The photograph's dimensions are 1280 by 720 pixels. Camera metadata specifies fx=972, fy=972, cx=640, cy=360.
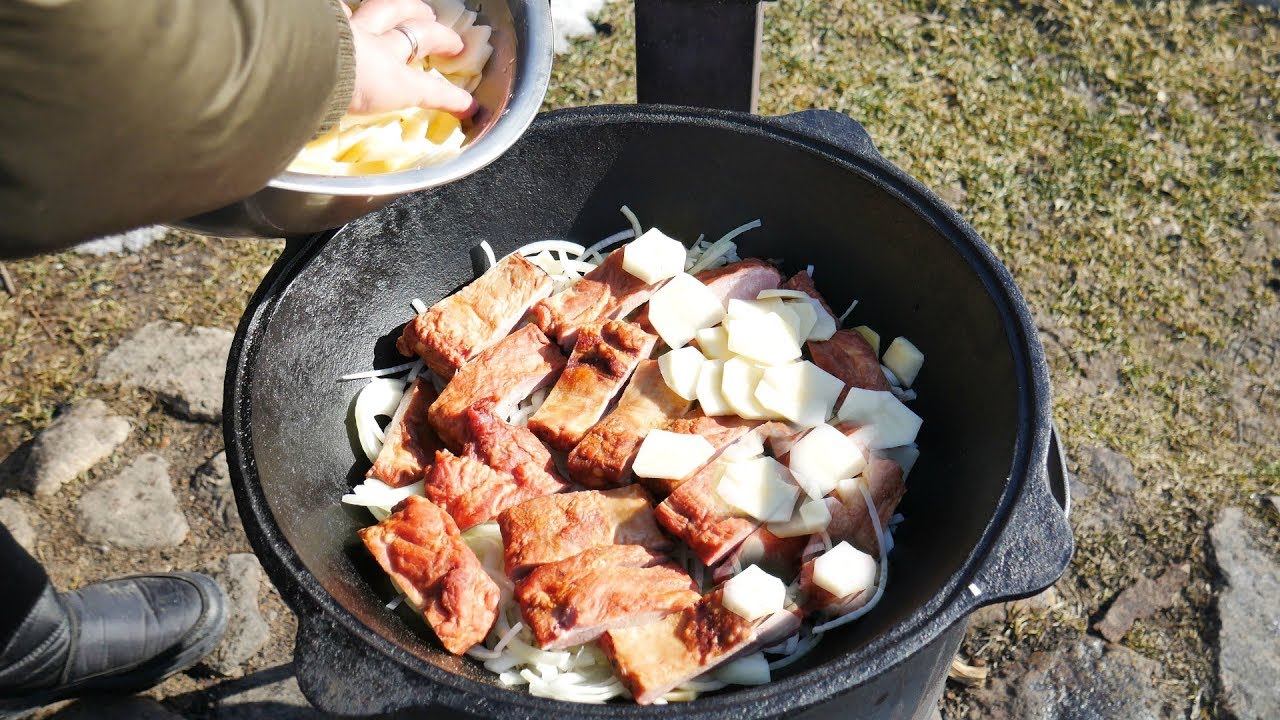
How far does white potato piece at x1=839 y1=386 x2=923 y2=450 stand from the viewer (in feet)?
7.98

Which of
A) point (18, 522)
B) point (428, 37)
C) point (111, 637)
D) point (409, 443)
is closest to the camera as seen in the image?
point (428, 37)

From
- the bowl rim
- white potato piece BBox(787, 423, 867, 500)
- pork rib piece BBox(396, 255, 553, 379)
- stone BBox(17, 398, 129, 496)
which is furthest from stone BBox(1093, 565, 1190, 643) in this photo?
stone BBox(17, 398, 129, 496)

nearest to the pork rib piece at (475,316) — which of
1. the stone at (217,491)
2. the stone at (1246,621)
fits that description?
the stone at (217,491)

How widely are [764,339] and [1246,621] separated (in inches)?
88.2

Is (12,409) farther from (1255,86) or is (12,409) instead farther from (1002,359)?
(1255,86)

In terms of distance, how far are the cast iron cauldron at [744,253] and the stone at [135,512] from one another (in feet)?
5.19

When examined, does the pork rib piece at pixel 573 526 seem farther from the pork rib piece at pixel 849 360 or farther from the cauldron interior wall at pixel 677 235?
the pork rib piece at pixel 849 360

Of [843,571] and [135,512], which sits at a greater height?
[843,571]

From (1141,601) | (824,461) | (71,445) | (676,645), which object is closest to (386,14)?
(824,461)

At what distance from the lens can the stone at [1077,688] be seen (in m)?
3.25

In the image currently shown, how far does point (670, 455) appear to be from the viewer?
2.33 m

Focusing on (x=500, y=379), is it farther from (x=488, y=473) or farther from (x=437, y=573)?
(x=437, y=573)

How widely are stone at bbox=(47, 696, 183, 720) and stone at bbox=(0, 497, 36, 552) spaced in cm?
67

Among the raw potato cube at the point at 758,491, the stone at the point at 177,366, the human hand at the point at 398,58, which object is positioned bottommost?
the stone at the point at 177,366
